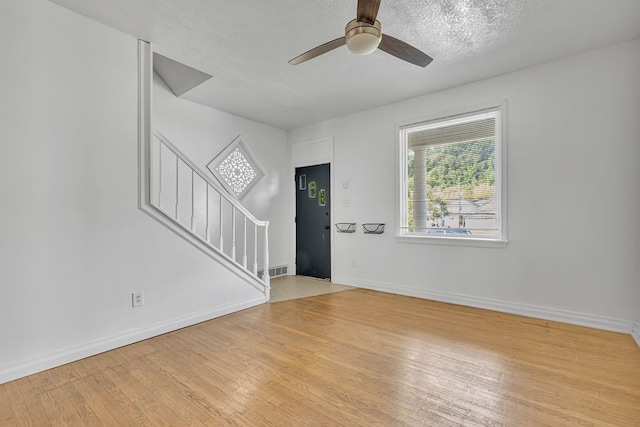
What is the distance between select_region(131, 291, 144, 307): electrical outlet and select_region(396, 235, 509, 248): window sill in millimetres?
3044

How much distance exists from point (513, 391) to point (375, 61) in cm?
294

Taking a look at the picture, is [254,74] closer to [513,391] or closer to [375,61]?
[375,61]

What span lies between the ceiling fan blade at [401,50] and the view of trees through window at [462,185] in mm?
1737

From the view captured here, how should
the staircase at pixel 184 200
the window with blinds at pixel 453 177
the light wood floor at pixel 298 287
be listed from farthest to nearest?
the light wood floor at pixel 298 287 → the window with blinds at pixel 453 177 → the staircase at pixel 184 200

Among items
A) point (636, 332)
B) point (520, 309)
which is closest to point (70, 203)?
point (520, 309)

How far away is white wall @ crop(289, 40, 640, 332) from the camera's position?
2.78 m

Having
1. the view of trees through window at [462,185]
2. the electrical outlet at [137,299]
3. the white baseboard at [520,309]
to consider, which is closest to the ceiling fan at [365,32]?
the view of trees through window at [462,185]

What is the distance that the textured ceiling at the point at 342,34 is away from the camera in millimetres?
2297

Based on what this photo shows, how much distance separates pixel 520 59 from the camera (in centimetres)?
304

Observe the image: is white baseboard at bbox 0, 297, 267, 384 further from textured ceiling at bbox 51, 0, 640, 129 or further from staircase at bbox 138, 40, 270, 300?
textured ceiling at bbox 51, 0, 640, 129

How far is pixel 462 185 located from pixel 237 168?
127 inches

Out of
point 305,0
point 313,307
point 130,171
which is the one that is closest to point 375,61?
point 305,0

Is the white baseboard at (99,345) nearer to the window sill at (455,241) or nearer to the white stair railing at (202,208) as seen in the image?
the white stair railing at (202,208)

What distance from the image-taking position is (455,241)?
370cm
